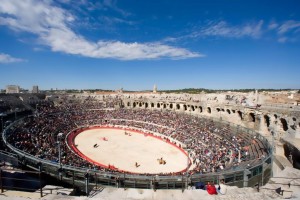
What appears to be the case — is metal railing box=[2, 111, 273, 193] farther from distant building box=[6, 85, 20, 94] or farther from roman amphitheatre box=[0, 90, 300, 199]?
distant building box=[6, 85, 20, 94]

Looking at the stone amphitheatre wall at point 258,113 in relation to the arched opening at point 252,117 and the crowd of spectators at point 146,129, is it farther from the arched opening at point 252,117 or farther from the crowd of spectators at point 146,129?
the crowd of spectators at point 146,129

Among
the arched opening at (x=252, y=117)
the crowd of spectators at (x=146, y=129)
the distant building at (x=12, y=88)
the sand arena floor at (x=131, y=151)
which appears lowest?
the sand arena floor at (x=131, y=151)

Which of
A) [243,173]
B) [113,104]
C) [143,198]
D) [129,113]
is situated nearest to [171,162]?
[243,173]

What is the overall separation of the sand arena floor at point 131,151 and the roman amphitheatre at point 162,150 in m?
0.14

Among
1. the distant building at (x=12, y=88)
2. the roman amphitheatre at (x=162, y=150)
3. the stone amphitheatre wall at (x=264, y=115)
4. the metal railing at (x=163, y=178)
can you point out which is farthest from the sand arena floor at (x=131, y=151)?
the distant building at (x=12, y=88)

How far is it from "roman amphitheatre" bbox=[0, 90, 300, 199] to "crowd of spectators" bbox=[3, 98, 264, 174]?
0.44 ft

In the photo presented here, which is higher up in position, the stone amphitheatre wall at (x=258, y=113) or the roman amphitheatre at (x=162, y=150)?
the stone amphitheatre wall at (x=258, y=113)

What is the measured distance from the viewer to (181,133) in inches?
1608

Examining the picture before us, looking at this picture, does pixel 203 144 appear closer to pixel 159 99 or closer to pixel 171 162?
pixel 171 162

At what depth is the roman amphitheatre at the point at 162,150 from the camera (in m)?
12.3

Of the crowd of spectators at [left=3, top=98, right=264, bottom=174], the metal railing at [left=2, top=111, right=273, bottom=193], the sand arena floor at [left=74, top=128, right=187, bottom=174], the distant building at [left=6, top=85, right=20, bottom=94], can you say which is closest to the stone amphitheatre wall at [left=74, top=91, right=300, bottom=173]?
the crowd of spectators at [left=3, top=98, right=264, bottom=174]

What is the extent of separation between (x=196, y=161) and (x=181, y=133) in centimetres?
1179

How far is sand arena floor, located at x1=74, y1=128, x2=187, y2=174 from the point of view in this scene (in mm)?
30344

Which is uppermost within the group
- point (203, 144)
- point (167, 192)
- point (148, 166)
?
point (167, 192)
